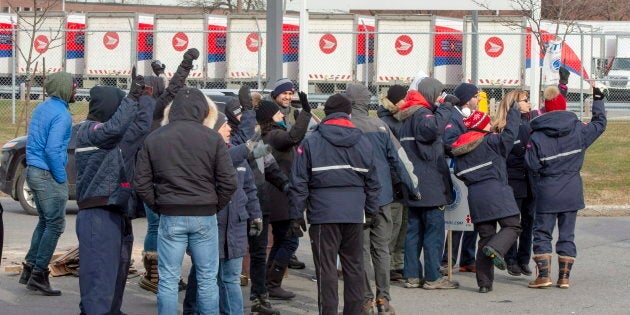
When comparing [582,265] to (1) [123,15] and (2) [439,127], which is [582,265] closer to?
(2) [439,127]

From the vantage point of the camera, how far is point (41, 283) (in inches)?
388

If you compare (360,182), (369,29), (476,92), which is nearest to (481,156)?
(476,92)

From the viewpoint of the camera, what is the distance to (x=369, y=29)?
33.7 metres

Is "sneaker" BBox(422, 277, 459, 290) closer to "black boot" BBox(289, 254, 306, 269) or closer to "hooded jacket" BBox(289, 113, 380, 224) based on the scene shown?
"black boot" BBox(289, 254, 306, 269)

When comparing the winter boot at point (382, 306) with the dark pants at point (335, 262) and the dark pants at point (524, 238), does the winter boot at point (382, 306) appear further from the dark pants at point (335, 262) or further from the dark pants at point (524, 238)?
the dark pants at point (524, 238)

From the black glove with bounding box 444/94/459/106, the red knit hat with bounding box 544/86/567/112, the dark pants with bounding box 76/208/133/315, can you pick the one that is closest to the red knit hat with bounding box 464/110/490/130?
the black glove with bounding box 444/94/459/106

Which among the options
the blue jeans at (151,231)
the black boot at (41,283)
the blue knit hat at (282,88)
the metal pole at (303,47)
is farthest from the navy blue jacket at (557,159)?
the metal pole at (303,47)

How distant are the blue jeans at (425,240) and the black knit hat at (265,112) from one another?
173cm

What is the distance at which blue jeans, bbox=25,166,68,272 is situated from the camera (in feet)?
32.2

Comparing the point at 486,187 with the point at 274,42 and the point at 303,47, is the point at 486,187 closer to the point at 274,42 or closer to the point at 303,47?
the point at 274,42

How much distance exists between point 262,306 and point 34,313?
6.18 feet

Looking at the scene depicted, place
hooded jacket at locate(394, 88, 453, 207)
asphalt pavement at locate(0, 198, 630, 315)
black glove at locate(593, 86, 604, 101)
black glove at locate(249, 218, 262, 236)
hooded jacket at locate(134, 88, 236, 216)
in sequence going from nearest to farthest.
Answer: hooded jacket at locate(134, 88, 236, 216) < black glove at locate(249, 218, 262, 236) < asphalt pavement at locate(0, 198, 630, 315) < hooded jacket at locate(394, 88, 453, 207) < black glove at locate(593, 86, 604, 101)

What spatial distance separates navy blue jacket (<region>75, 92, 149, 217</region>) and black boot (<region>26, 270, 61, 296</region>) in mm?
1773

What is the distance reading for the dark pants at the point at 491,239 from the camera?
993 centimetres
